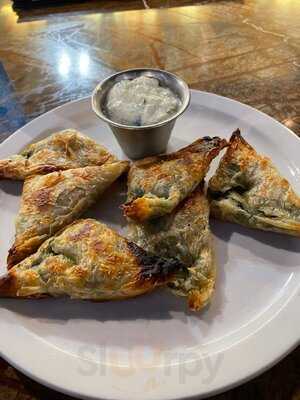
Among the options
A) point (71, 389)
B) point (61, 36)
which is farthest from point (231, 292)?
point (61, 36)

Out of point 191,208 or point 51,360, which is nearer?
point 51,360

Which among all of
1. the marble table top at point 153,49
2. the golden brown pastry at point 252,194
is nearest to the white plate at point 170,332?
the golden brown pastry at point 252,194

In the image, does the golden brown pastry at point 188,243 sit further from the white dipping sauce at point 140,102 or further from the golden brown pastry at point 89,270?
the white dipping sauce at point 140,102

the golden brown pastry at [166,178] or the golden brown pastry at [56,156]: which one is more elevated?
the golden brown pastry at [166,178]

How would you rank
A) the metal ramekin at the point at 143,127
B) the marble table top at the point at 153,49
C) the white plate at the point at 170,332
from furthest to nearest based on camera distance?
the marble table top at the point at 153,49 < the metal ramekin at the point at 143,127 < the white plate at the point at 170,332

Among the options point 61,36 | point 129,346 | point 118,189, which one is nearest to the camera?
point 129,346

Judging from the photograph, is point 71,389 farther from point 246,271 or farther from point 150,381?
point 246,271
